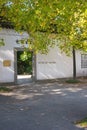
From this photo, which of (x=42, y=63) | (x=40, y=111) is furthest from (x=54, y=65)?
(x=40, y=111)

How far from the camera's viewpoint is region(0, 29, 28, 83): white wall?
21.5m

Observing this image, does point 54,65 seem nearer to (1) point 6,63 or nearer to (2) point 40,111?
(1) point 6,63

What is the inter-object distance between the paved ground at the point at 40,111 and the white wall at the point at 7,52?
4.96 meters

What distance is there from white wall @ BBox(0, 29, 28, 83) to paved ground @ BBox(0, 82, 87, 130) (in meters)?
4.96

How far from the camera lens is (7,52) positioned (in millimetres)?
21859

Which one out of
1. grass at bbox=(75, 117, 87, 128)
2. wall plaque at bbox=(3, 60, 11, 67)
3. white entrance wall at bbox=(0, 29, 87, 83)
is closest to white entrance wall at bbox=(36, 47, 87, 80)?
white entrance wall at bbox=(0, 29, 87, 83)

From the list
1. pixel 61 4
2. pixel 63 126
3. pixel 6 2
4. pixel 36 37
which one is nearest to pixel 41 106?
Result: pixel 63 126

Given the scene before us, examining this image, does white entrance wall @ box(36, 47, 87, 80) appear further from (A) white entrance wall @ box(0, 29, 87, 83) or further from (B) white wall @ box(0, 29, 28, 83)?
(B) white wall @ box(0, 29, 28, 83)

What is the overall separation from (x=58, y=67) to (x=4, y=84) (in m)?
5.65

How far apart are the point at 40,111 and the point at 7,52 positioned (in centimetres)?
1074

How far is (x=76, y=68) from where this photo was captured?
26.6m

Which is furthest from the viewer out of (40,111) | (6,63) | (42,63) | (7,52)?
(42,63)

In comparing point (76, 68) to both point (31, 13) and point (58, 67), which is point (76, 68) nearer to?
point (58, 67)

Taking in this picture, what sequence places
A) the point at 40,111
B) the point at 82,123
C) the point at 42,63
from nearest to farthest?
1. the point at 82,123
2. the point at 40,111
3. the point at 42,63
